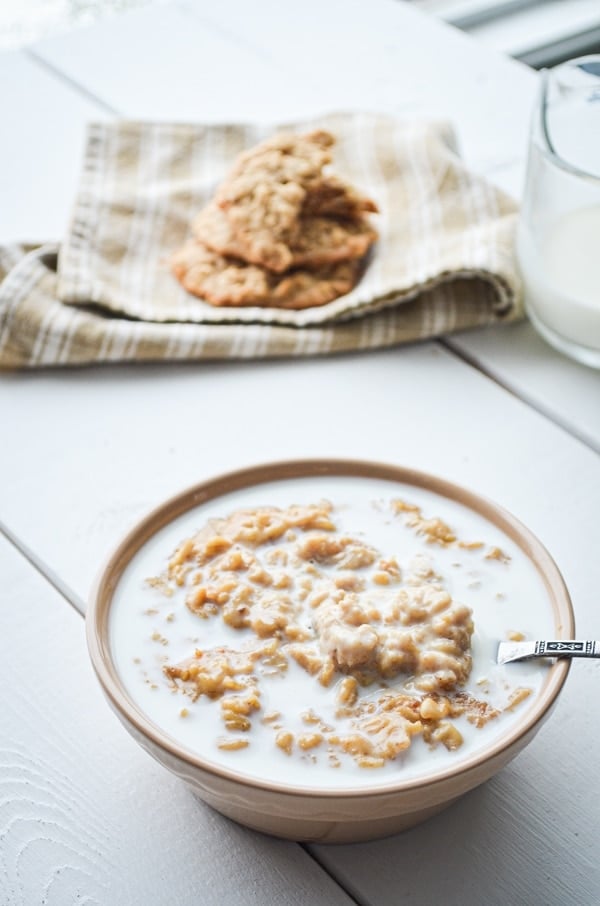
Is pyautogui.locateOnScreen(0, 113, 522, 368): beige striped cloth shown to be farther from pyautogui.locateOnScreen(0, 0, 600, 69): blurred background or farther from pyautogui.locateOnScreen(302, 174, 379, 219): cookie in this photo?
pyautogui.locateOnScreen(0, 0, 600, 69): blurred background

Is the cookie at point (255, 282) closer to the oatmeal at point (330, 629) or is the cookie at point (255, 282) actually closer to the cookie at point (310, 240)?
the cookie at point (310, 240)

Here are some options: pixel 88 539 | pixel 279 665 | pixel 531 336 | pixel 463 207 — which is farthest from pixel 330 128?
pixel 279 665

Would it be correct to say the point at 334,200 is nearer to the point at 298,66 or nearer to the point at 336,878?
the point at 298,66

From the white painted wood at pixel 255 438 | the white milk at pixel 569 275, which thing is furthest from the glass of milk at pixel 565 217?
the white painted wood at pixel 255 438

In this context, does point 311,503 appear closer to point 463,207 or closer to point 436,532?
point 436,532

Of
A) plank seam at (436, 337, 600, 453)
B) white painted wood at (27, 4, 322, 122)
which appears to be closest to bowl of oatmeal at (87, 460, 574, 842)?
plank seam at (436, 337, 600, 453)

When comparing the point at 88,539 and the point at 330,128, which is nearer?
the point at 88,539
